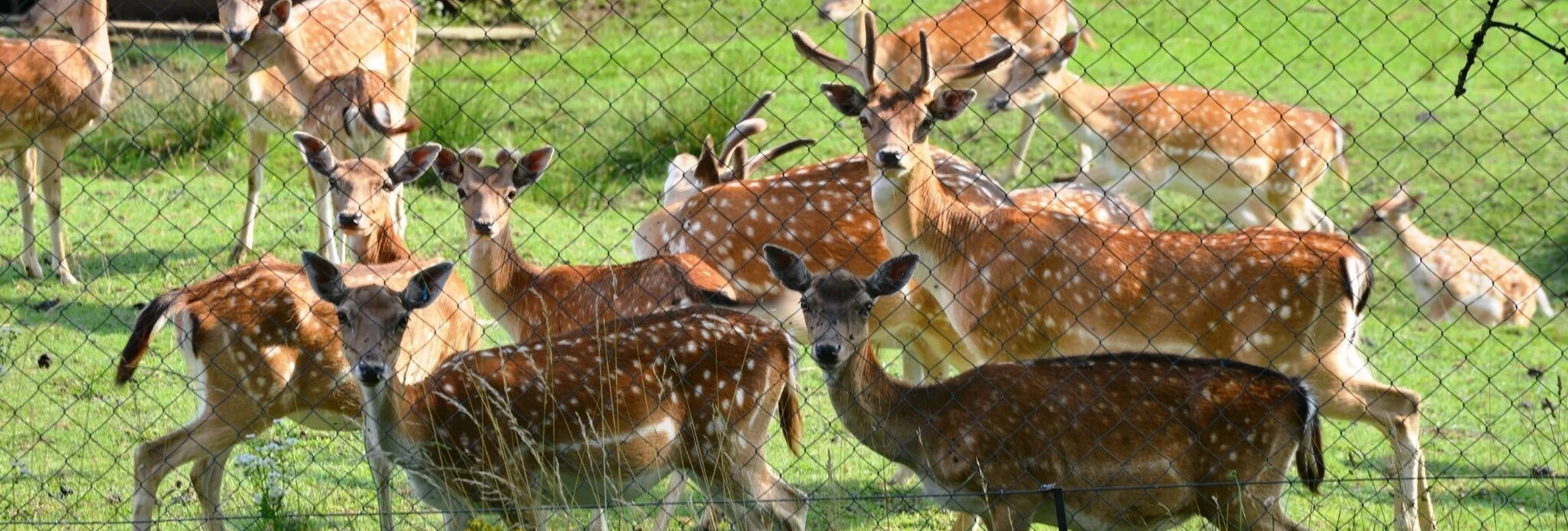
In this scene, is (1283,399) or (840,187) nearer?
(1283,399)

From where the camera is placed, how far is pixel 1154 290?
5.89 metres

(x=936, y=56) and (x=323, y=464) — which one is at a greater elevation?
(x=323, y=464)

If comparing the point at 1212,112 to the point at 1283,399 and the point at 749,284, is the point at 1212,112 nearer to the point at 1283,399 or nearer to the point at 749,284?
the point at 749,284

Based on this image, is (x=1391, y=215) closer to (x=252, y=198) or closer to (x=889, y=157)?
(x=889, y=157)

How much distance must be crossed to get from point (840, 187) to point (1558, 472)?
2.95 metres

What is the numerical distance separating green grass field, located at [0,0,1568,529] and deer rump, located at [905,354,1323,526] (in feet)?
0.72

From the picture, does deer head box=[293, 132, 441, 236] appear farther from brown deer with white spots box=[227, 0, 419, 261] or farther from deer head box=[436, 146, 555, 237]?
brown deer with white spots box=[227, 0, 419, 261]

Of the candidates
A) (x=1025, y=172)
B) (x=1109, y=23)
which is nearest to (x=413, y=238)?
(x=1025, y=172)

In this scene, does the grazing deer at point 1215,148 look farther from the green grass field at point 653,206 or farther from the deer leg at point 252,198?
the deer leg at point 252,198

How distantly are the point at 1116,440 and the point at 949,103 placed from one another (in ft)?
5.85

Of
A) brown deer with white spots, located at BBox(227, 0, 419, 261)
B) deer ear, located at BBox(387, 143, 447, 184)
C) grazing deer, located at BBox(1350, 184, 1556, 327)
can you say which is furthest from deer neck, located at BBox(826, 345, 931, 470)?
grazing deer, located at BBox(1350, 184, 1556, 327)

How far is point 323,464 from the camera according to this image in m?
5.99

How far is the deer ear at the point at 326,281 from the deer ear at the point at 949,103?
7.41 feet

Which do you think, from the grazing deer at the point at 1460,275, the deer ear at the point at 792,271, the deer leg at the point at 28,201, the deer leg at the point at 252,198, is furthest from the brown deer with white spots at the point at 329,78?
the grazing deer at the point at 1460,275
